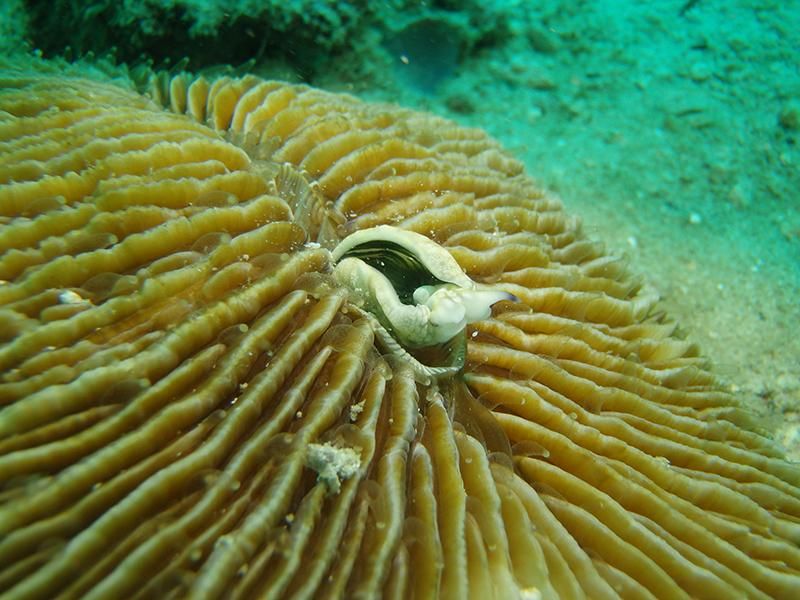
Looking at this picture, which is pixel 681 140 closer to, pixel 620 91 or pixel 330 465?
pixel 620 91

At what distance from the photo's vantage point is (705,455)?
2846 mm

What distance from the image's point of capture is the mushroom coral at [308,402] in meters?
1.86

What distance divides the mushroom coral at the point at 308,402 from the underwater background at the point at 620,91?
6.94 feet

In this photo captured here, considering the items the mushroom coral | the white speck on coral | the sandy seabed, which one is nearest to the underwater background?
the sandy seabed

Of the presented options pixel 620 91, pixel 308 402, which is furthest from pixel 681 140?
pixel 308 402

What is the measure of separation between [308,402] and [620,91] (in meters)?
6.39

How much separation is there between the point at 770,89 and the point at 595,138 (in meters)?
2.30

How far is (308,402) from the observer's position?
2334 mm

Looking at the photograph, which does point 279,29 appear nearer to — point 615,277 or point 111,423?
point 615,277

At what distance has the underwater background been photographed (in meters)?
5.22

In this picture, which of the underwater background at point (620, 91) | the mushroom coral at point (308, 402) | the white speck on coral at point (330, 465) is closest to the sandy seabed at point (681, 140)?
the underwater background at point (620, 91)

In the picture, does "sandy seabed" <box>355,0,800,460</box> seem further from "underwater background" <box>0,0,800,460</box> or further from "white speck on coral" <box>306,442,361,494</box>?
"white speck on coral" <box>306,442,361,494</box>

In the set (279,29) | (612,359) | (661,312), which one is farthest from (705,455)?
(279,29)

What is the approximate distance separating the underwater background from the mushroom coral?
2114 mm
